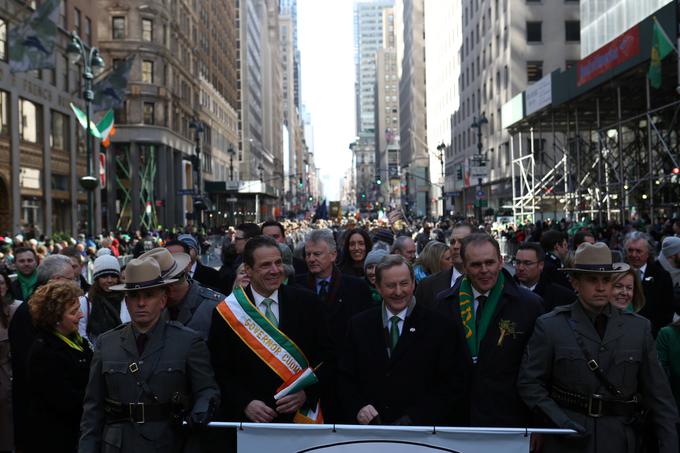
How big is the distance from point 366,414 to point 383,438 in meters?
0.42

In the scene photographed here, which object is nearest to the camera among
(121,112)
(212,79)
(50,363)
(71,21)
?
(50,363)

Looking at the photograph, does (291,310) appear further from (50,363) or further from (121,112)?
(121,112)

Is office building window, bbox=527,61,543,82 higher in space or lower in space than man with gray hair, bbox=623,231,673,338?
higher

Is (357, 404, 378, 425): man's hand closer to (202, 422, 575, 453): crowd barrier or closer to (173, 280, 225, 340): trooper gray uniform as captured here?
(202, 422, 575, 453): crowd barrier

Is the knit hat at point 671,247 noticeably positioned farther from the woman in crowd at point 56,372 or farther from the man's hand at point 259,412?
the woman in crowd at point 56,372

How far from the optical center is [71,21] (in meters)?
42.5

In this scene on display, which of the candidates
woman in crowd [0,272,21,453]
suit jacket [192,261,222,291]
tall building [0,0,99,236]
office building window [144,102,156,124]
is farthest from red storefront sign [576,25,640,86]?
office building window [144,102,156,124]

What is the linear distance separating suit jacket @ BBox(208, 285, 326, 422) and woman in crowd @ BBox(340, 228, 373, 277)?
511cm

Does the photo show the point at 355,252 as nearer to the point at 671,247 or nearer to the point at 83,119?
the point at 671,247

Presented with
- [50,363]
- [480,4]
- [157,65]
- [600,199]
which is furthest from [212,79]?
[50,363]

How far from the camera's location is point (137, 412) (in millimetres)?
4855

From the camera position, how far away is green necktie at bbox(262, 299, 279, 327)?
18.1 ft

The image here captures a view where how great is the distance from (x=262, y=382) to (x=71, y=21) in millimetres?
42032

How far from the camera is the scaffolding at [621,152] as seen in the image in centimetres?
3067
